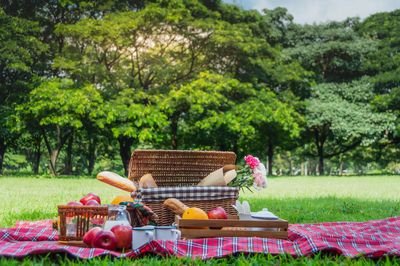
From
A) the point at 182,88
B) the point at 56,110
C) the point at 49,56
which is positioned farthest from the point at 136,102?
the point at 49,56

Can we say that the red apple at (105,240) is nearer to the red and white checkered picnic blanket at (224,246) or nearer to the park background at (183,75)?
the red and white checkered picnic blanket at (224,246)

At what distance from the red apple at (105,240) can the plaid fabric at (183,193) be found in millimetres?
843

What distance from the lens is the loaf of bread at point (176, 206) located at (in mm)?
3627

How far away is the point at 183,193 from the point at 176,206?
0.30 metres

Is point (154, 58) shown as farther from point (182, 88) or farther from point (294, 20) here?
point (294, 20)

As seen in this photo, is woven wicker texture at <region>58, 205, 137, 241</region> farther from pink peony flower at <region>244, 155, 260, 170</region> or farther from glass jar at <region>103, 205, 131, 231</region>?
pink peony flower at <region>244, 155, 260, 170</region>

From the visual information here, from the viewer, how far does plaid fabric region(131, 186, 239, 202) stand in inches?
151

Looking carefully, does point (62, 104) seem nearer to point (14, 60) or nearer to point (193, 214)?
point (14, 60)

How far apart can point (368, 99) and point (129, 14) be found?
14942 millimetres

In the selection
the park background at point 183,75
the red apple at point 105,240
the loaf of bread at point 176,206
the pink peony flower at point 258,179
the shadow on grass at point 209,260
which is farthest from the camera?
the park background at point 183,75

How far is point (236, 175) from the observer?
174 inches

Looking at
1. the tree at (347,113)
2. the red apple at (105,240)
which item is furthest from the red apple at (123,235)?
the tree at (347,113)

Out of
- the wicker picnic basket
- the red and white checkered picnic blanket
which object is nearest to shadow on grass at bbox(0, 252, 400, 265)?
the red and white checkered picnic blanket

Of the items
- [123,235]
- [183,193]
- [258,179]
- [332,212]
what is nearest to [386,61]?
[332,212]
